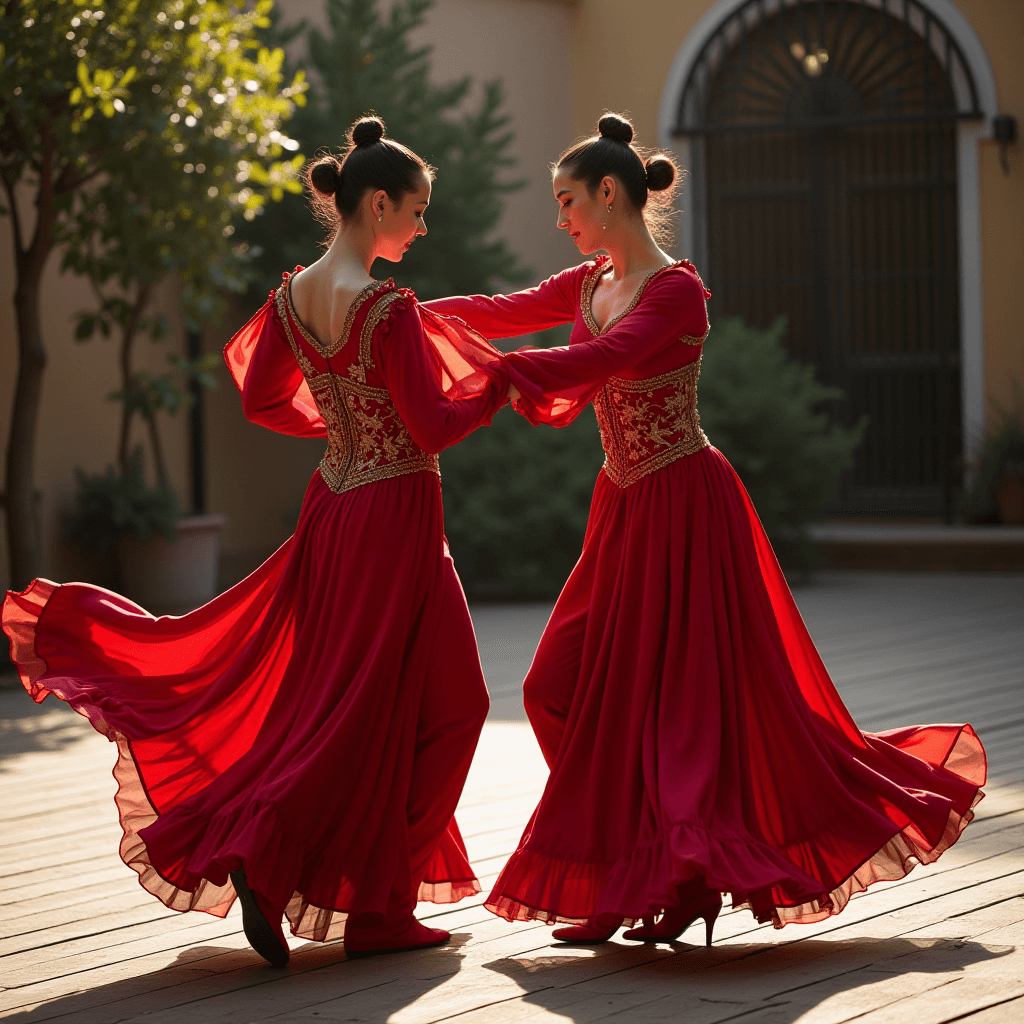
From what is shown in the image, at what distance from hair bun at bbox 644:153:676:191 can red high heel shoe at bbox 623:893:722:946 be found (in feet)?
4.35

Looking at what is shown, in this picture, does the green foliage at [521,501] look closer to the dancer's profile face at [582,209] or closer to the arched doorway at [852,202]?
the arched doorway at [852,202]

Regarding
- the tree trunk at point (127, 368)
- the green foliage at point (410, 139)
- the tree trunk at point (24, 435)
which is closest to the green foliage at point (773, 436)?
the green foliage at point (410, 139)

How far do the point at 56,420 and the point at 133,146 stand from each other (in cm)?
220

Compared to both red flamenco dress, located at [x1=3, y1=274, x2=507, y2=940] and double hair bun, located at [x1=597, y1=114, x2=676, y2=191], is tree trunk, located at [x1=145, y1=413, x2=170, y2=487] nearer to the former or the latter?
red flamenco dress, located at [x1=3, y1=274, x2=507, y2=940]

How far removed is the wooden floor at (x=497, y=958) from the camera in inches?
94.3

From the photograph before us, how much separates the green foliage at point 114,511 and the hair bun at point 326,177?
4976 mm

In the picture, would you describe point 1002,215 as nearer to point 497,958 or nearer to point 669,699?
point 669,699

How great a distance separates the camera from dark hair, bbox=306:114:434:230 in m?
2.78

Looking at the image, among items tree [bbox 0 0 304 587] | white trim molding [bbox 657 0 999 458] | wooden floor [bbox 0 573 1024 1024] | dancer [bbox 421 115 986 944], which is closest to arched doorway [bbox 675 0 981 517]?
white trim molding [bbox 657 0 999 458]

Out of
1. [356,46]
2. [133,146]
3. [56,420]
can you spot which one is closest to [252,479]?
[56,420]

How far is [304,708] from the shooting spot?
272 centimetres

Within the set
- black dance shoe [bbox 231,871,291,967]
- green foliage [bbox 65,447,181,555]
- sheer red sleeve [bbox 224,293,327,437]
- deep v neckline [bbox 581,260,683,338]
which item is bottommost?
black dance shoe [bbox 231,871,291,967]

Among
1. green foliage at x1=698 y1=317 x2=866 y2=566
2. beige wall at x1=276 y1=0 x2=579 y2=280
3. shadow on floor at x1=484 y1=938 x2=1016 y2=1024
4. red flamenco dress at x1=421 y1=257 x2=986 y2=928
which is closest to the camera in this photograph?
shadow on floor at x1=484 y1=938 x2=1016 y2=1024

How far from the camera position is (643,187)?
2914mm
